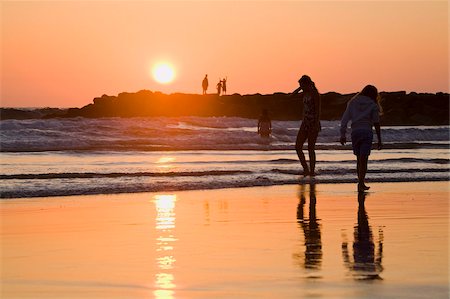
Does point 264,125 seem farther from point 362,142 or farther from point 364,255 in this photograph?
point 364,255

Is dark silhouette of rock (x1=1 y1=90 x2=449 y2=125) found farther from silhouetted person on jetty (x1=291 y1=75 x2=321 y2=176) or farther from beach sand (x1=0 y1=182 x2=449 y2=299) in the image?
beach sand (x1=0 y1=182 x2=449 y2=299)

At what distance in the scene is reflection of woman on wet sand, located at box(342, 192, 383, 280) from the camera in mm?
6902

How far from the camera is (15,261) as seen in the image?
7.57m

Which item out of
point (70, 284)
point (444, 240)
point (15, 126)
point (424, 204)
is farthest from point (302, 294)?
point (15, 126)

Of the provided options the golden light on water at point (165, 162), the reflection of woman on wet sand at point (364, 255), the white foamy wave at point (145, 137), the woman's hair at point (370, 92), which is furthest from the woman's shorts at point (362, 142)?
the white foamy wave at point (145, 137)

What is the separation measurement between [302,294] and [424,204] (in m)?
6.33

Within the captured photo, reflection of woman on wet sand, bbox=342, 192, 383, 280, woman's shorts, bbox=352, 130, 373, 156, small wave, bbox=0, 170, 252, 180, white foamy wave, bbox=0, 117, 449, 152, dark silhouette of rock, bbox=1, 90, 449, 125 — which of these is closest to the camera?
reflection of woman on wet sand, bbox=342, 192, 383, 280

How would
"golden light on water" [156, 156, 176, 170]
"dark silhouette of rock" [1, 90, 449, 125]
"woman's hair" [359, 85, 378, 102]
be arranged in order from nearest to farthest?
"woman's hair" [359, 85, 378, 102] < "golden light on water" [156, 156, 176, 170] < "dark silhouette of rock" [1, 90, 449, 125]

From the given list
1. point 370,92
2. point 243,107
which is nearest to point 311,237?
point 370,92

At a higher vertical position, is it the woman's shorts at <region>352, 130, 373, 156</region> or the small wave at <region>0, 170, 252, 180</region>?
the woman's shorts at <region>352, 130, 373, 156</region>

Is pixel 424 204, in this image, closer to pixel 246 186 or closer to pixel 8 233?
pixel 246 186

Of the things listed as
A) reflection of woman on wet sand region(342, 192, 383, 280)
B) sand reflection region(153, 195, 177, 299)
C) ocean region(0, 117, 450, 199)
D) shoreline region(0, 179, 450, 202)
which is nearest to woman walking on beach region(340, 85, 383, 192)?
shoreline region(0, 179, 450, 202)

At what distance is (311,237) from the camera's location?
8.94 meters

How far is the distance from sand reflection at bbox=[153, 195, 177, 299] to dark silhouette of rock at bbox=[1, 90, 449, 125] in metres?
58.6
